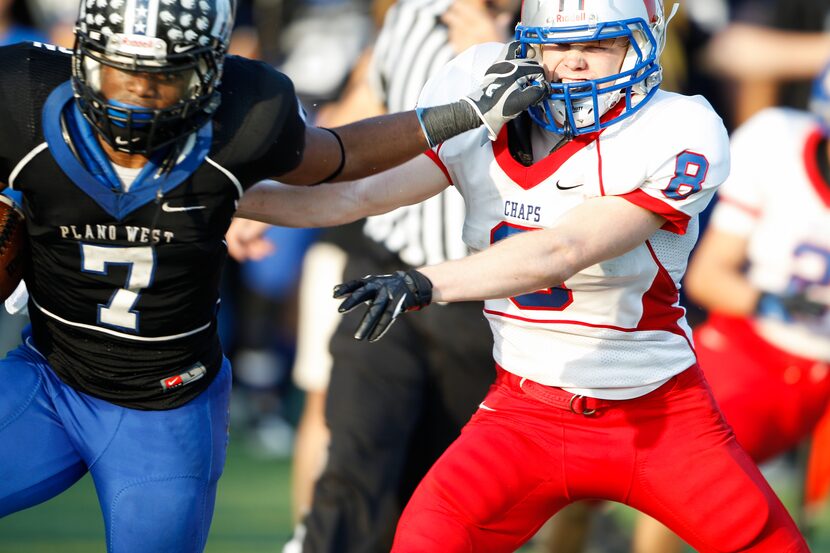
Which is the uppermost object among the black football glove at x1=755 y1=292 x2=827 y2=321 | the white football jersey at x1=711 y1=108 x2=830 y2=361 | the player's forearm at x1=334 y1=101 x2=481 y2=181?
the player's forearm at x1=334 y1=101 x2=481 y2=181

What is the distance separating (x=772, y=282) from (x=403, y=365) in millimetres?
1494

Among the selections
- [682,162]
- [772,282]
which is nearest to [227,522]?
[772,282]

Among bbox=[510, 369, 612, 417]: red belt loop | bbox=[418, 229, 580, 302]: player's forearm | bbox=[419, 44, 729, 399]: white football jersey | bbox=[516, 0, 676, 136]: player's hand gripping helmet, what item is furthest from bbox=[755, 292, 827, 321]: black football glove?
bbox=[418, 229, 580, 302]: player's forearm

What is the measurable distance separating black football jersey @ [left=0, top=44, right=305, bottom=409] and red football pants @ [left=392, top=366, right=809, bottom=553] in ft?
2.11

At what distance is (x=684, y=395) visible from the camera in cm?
336

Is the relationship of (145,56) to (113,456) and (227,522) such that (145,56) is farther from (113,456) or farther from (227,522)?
(227,522)

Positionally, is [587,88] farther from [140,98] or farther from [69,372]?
[69,372]

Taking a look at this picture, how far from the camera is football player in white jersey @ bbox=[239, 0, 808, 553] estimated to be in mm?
3131

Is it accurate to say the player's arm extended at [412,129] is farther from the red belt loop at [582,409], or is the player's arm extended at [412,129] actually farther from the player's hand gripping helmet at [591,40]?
the red belt loop at [582,409]

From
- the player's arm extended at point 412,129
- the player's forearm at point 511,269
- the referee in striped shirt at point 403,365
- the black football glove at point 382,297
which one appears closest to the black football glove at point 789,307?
the referee in striped shirt at point 403,365

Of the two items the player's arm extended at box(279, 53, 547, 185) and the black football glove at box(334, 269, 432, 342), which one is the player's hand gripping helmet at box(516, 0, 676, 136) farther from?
the black football glove at box(334, 269, 432, 342)

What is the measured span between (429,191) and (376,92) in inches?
47.1

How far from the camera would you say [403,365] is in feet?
14.2

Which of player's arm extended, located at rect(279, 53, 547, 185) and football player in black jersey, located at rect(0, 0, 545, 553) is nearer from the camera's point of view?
football player in black jersey, located at rect(0, 0, 545, 553)
